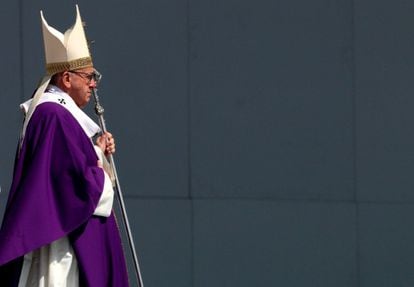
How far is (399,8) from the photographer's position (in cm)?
795

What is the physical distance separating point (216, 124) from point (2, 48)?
136 centimetres

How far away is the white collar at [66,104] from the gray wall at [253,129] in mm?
2440

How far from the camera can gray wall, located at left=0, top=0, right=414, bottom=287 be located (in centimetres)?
802

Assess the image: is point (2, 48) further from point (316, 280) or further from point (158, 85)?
point (316, 280)

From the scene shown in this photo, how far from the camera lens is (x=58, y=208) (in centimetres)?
577

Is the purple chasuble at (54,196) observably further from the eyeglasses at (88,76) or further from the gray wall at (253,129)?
the gray wall at (253,129)

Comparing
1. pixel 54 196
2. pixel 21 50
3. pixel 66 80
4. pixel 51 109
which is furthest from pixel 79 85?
pixel 21 50

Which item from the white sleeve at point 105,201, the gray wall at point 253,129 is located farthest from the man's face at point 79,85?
the gray wall at point 253,129

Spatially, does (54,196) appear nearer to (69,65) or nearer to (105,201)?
(105,201)

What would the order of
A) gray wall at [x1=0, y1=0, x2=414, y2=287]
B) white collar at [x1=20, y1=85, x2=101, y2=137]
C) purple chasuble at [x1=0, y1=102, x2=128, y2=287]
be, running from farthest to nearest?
1. gray wall at [x1=0, y1=0, x2=414, y2=287]
2. white collar at [x1=20, y1=85, x2=101, y2=137]
3. purple chasuble at [x1=0, y1=102, x2=128, y2=287]

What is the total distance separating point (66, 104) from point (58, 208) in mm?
429

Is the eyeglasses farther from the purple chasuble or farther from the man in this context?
the purple chasuble

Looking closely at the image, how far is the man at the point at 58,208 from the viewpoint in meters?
5.71

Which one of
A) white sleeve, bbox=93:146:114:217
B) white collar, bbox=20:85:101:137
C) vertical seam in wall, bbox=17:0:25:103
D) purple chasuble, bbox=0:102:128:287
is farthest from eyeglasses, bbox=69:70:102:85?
vertical seam in wall, bbox=17:0:25:103
